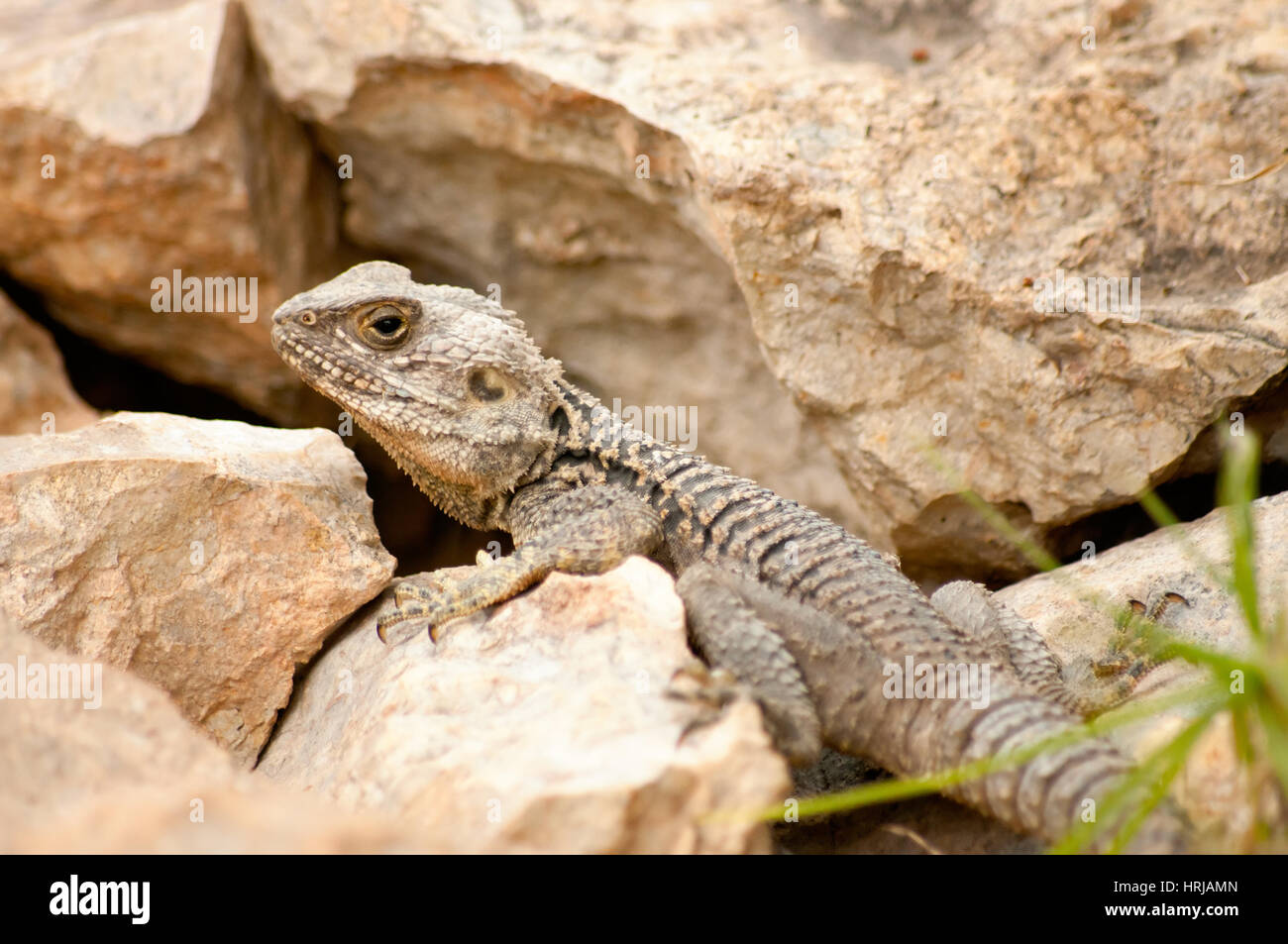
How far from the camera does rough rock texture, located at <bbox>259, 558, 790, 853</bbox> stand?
3223 millimetres

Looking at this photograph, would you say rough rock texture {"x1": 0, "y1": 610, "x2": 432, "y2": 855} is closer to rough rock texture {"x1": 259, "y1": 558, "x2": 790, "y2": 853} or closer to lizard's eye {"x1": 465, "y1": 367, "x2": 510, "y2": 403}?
rough rock texture {"x1": 259, "y1": 558, "x2": 790, "y2": 853}

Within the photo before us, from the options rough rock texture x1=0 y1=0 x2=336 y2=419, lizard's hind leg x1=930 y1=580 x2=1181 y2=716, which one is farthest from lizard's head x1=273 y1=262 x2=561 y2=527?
rough rock texture x1=0 y1=0 x2=336 y2=419

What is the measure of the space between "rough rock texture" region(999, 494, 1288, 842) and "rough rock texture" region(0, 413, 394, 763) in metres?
3.25

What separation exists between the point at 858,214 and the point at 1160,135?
5.48 feet

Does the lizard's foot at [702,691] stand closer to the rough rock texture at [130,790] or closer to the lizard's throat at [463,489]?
the rough rock texture at [130,790]

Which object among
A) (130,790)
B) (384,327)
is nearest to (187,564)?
(384,327)

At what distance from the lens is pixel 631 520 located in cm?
477

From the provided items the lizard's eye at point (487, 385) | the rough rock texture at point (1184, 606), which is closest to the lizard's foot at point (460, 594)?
the lizard's eye at point (487, 385)

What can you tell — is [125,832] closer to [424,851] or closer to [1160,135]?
[424,851]

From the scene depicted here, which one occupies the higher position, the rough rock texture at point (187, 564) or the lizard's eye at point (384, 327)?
the lizard's eye at point (384, 327)

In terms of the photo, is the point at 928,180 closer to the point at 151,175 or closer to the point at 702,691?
the point at 702,691

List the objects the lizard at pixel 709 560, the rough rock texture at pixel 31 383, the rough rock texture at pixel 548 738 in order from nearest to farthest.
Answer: the rough rock texture at pixel 548 738 → the lizard at pixel 709 560 → the rough rock texture at pixel 31 383

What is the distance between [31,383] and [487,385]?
14.7 feet

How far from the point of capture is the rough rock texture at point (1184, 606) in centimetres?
357
